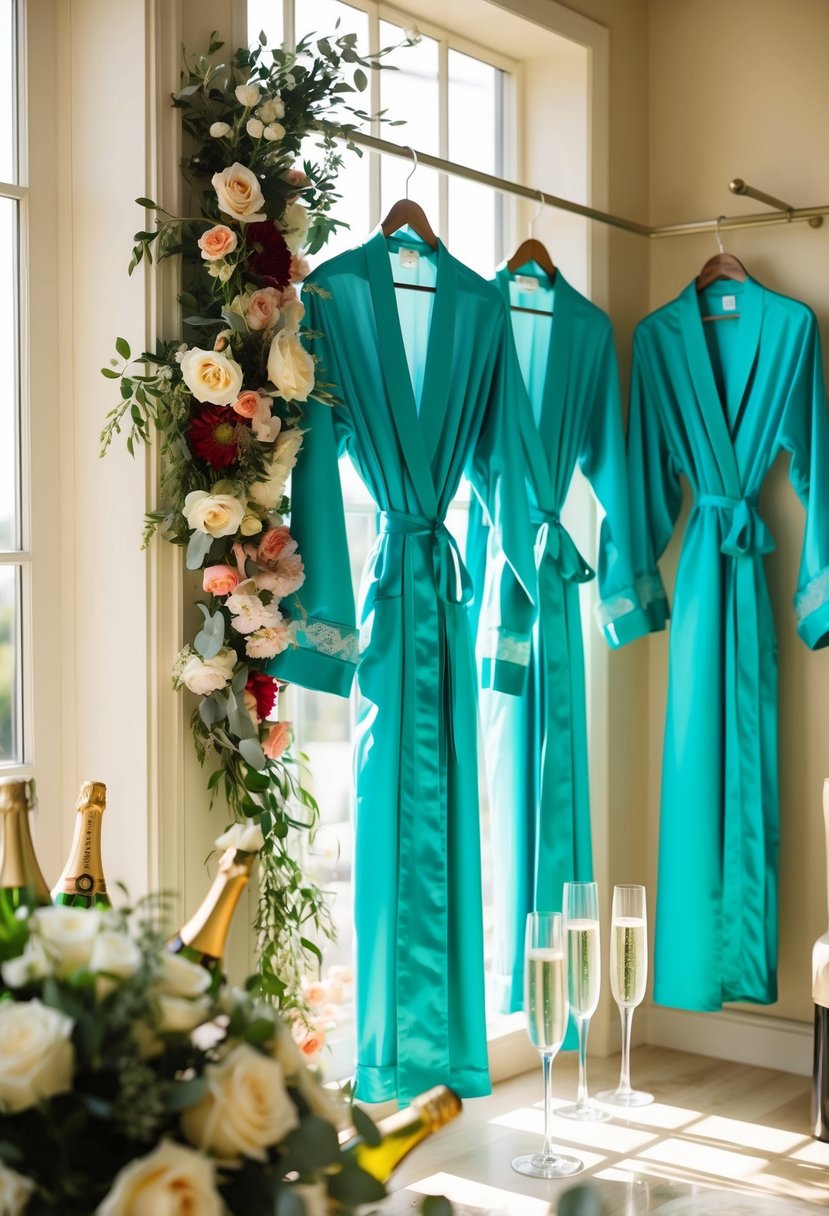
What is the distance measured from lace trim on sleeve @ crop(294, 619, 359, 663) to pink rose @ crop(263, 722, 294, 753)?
163 millimetres

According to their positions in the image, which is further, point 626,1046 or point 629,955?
point 626,1046

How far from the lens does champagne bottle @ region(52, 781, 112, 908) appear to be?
5.09 feet

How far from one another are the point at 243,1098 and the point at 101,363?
165 cm

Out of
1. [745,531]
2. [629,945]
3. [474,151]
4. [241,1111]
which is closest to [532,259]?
[474,151]

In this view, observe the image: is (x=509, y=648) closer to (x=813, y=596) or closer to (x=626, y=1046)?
(x=813, y=596)

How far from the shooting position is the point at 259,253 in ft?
7.39

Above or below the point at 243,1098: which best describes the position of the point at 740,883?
below

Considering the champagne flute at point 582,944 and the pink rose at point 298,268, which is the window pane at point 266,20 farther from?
the champagne flute at point 582,944

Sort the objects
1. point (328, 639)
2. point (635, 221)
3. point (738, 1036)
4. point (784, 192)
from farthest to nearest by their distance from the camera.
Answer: point (635, 221) → point (738, 1036) → point (784, 192) → point (328, 639)

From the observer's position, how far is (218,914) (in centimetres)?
119

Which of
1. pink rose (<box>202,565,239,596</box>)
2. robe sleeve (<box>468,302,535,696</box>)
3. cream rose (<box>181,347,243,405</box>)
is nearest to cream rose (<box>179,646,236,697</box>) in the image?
pink rose (<box>202,565,239,596</box>)

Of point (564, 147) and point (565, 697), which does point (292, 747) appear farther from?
point (564, 147)

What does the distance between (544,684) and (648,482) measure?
0.65m

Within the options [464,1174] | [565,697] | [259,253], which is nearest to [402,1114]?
[259,253]
